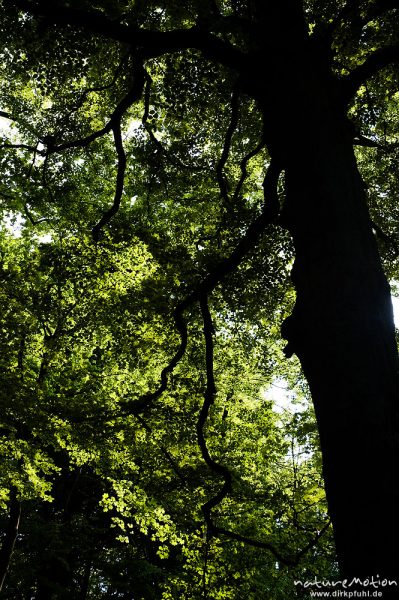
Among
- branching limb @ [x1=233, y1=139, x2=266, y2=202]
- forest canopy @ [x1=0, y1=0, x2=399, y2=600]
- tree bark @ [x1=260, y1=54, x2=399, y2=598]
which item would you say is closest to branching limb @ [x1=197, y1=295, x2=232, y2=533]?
forest canopy @ [x1=0, y1=0, x2=399, y2=600]

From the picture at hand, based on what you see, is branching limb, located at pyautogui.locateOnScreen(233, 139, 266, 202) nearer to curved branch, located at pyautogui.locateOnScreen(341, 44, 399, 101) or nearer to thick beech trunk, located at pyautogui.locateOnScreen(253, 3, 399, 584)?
curved branch, located at pyautogui.locateOnScreen(341, 44, 399, 101)

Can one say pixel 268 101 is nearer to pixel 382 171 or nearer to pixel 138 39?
pixel 138 39

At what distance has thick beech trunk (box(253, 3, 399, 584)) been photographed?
2084mm

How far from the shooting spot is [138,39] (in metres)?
3.73

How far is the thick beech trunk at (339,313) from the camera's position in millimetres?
2084

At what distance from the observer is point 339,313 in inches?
103

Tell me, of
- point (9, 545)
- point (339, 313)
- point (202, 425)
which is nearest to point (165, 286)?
point (202, 425)

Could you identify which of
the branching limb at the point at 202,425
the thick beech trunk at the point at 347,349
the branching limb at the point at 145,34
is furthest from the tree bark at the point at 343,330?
the branching limb at the point at 202,425

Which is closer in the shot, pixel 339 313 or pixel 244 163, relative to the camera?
pixel 339 313

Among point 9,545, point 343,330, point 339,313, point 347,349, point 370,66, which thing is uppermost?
point 370,66

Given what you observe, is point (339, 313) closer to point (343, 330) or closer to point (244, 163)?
point (343, 330)

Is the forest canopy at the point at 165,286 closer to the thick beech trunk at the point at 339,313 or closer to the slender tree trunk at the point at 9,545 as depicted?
the slender tree trunk at the point at 9,545

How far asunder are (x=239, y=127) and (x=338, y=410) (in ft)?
30.4

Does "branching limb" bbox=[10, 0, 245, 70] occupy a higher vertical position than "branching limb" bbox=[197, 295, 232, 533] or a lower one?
higher
